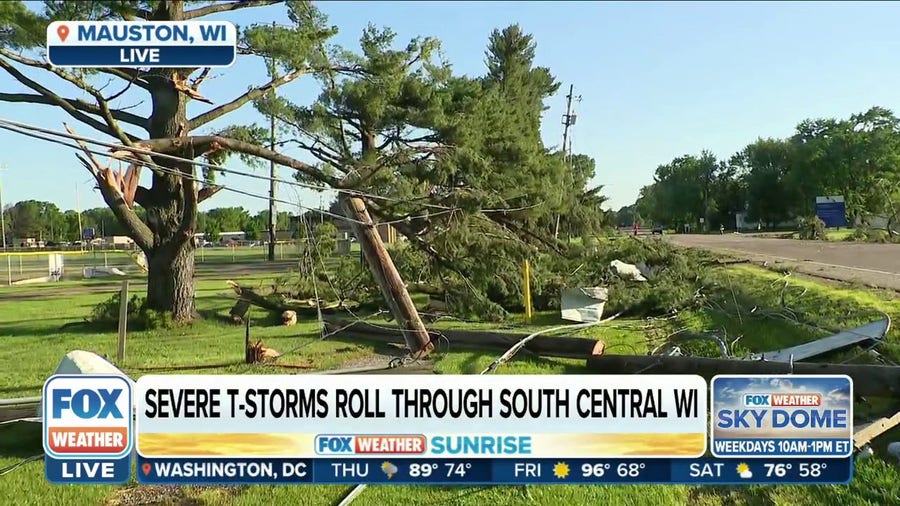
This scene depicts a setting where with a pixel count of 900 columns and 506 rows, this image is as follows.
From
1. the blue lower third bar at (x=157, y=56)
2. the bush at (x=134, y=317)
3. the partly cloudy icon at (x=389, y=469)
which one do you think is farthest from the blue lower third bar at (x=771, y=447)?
the bush at (x=134, y=317)

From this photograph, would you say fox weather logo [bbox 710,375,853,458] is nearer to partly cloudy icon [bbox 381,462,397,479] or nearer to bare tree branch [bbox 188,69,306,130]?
partly cloudy icon [bbox 381,462,397,479]

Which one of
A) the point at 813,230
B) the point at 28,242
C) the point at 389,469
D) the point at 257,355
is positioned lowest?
the point at 257,355

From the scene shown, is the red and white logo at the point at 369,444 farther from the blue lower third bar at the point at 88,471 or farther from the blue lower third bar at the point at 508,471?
the blue lower third bar at the point at 88,471

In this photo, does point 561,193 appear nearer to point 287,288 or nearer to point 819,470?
point 287,288

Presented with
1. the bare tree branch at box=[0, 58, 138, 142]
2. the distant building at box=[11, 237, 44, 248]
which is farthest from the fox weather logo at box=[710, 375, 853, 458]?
the distant building at box=[11, 237, 44, 248]

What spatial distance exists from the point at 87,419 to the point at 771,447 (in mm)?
3630

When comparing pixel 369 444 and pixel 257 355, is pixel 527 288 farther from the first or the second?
pixel 369 444

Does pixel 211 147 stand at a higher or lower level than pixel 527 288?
higher

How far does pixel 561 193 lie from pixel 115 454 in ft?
43.4

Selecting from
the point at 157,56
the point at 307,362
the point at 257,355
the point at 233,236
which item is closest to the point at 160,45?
the point at 157,56

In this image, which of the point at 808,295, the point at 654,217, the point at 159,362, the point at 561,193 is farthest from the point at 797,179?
the point at 159,362

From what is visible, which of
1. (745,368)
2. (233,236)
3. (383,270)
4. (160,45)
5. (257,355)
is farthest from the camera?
(233,236)

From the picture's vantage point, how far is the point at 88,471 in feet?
12.6

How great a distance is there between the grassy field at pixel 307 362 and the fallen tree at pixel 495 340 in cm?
18
